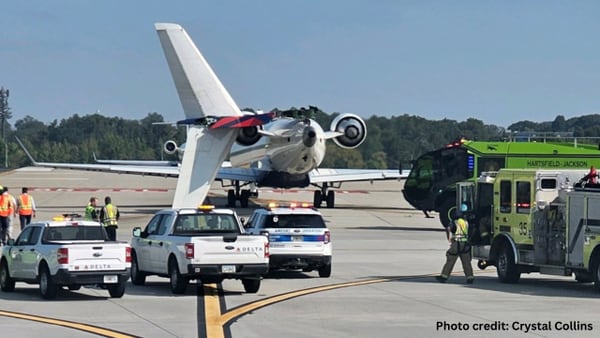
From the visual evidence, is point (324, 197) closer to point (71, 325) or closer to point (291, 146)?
point (291, 146)

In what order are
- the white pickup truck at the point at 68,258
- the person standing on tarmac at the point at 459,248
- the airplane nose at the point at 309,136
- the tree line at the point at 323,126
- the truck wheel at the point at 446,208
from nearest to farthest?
the white pickup truck at the point at 68,258, the person standing on tarmac at the point at 459,248, the truck wheel at the point at 446,208, the airplane nose at the point at 309,136, the tree line at the point at 323,126

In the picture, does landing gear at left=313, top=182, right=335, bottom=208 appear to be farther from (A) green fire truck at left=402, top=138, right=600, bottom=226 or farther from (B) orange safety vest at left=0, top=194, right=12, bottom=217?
(B) orange safety vest at left=0, top=194, right=12, bottom=217

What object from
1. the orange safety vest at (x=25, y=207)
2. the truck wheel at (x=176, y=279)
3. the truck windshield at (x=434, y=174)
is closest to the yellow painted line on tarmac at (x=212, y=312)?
the truck wheel at (x=176, y=279)

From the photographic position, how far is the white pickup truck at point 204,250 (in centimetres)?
2234

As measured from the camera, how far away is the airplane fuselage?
170 ft

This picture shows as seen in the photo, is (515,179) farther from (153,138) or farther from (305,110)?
(153,138)

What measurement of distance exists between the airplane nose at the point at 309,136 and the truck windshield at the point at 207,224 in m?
27.2

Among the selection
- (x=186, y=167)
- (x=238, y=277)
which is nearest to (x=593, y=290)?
(x=238, y=277)

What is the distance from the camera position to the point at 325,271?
26.7 meters

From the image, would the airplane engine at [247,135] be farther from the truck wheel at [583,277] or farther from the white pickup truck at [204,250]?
the truck wheel at [583,277]

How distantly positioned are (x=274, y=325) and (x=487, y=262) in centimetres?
932

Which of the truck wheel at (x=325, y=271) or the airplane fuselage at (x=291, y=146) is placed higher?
the airplane fuselage at (x=291, y=146)

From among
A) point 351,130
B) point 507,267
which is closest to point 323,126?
point 351,130

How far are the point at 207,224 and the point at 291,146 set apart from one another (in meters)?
29.0
